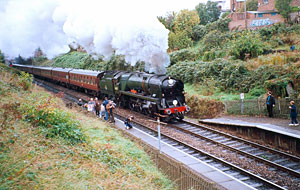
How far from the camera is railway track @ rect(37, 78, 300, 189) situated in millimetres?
7980

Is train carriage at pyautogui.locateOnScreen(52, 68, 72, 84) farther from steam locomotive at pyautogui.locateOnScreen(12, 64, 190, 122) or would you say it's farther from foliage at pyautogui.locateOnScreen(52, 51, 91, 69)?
foliage at pyautogui.locateOnScreen(52, 51, 91, 69)

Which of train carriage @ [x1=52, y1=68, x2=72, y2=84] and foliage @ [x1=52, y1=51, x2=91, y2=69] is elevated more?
foliage @ [x1=52, y1=51, x2=91, y2=69]

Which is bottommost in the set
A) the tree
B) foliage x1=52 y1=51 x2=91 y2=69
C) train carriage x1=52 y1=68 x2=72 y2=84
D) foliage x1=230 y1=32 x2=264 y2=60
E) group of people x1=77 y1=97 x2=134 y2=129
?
group of people x1=77 y1=97 x2=134 y2=129

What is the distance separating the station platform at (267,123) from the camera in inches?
413

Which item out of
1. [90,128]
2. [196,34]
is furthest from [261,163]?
[196,34]

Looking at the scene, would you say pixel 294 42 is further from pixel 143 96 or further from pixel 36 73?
pixel 36 73

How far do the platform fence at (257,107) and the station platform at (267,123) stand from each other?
0.49 m

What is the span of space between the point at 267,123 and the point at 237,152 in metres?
3.31

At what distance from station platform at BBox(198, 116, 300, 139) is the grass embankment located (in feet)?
17.0

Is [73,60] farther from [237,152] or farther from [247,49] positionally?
[237,152]

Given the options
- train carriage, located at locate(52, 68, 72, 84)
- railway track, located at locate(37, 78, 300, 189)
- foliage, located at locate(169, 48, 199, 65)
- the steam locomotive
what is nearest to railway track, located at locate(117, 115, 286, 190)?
railway track, located at locate(37, 78, 300, 189)

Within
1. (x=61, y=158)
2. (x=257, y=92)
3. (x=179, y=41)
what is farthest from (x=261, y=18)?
(x=61, y=158)

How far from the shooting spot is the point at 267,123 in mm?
12555

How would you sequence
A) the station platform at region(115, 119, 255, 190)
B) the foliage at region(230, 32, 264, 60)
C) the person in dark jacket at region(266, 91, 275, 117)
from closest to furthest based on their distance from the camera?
1. the station platform at region(115, 119, 255, 190)
2. the person in dark jacket at region(266, 91, 275, 117)
3. the foliage at region(230, 32, 264, 60)
